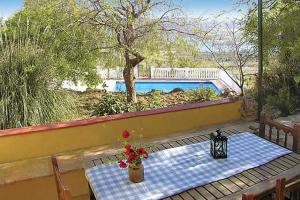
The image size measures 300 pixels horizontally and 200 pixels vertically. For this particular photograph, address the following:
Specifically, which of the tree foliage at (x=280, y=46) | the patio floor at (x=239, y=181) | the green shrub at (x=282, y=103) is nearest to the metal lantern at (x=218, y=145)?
the patio floor at (x=239, y=181)

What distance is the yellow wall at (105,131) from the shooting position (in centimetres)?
396

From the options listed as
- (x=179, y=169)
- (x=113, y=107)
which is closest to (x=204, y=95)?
(x=113, y=107)

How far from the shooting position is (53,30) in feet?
21.9

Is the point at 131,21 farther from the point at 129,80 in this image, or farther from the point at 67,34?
the point at 129,80

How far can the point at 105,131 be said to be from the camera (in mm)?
4340

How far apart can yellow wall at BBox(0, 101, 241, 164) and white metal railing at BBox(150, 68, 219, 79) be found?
826 cm

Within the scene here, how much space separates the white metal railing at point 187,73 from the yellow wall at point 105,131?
8.26 metres

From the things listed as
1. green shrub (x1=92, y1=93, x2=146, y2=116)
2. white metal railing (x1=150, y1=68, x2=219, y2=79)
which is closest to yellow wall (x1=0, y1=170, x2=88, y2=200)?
green shrub (x1=92, y1=93, x2=146, y2=116)

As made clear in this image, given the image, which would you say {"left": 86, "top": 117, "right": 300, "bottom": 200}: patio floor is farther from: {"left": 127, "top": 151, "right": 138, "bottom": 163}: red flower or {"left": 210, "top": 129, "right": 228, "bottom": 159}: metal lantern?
{"left": 127, "top": 151, "right": 138, "bottom": 163}: red flower

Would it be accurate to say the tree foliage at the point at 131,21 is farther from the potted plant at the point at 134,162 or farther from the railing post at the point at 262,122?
the potted plant at the point at 134,162

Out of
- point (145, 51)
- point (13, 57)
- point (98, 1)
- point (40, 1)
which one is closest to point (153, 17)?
point (145, 51)

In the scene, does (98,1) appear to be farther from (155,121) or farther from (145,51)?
(155,121)

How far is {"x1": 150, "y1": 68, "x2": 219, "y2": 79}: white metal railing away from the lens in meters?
13.3

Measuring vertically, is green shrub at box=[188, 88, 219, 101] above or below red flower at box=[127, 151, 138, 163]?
below
